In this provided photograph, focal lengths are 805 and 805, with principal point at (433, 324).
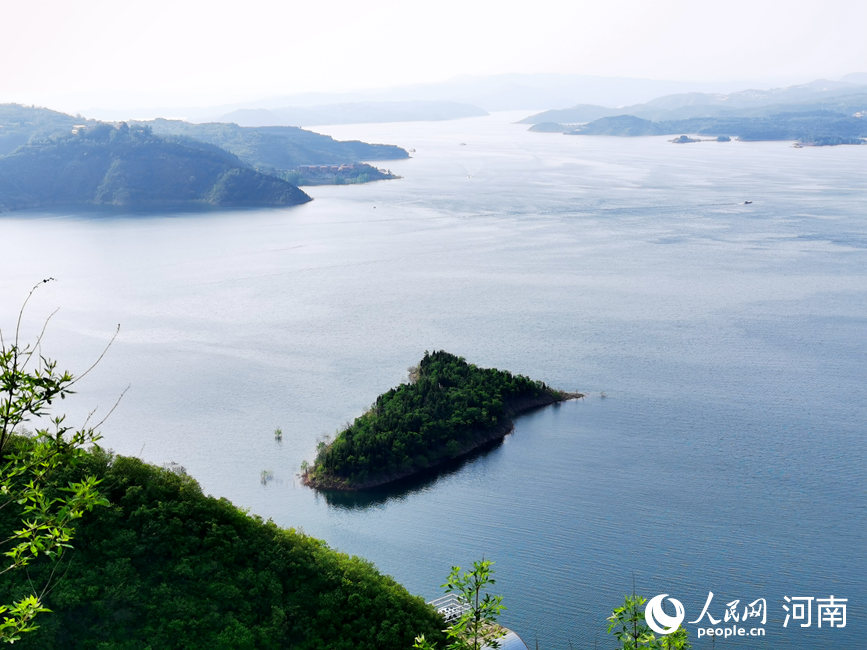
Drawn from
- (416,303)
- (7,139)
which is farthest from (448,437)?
(7,139)

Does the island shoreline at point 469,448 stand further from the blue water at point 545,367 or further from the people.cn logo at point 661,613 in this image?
the people.cn logo at point 661,613

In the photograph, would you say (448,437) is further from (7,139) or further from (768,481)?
(7,139)

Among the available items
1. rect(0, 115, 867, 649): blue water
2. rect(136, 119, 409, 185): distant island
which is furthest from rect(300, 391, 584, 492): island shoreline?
rect(136, 119, 409, 185): distant island

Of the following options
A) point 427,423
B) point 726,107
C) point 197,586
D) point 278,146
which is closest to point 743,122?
point 726,107

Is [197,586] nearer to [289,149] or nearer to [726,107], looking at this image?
[289,149]

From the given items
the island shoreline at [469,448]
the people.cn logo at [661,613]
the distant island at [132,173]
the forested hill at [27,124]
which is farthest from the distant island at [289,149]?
the people.cn logo at [661,613]
